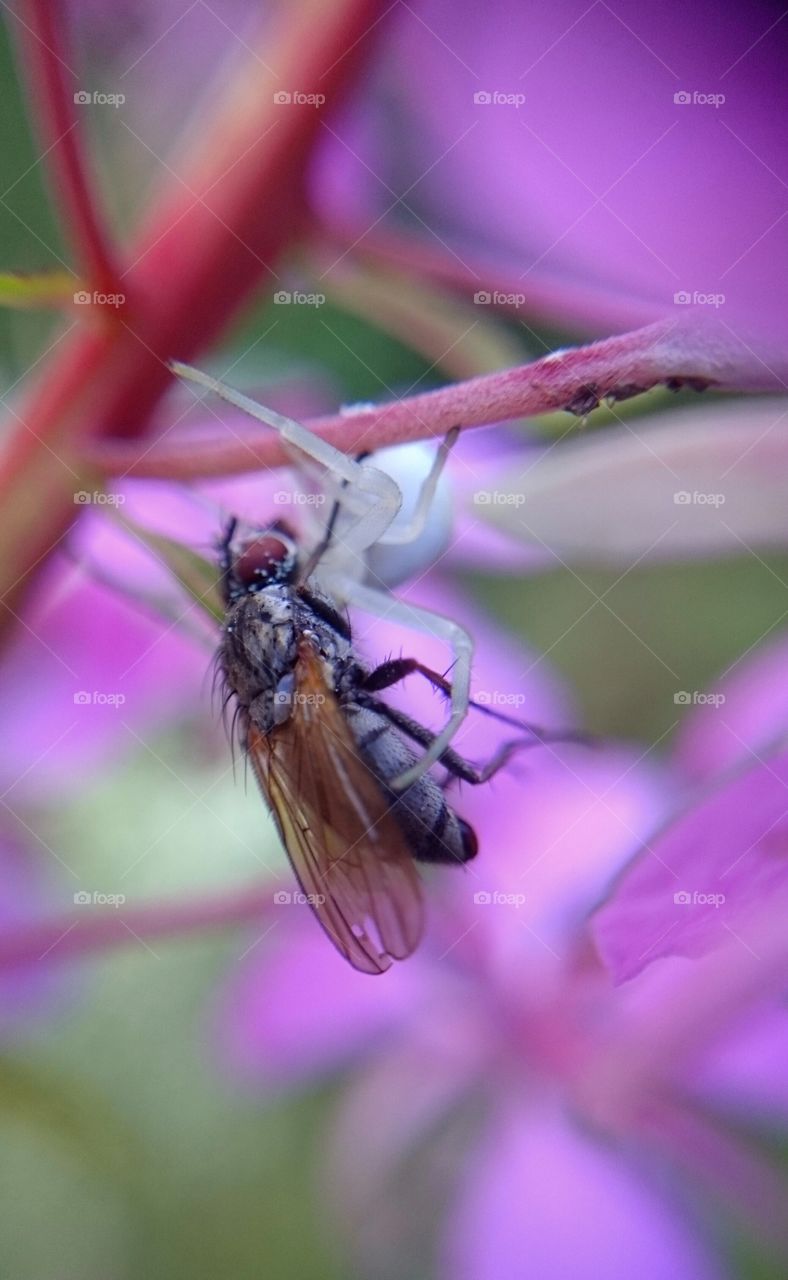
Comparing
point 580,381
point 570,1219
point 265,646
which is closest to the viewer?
point 580,381

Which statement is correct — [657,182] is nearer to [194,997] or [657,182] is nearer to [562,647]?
[562,647]

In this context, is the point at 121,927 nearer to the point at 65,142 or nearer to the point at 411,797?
the point at 411,797

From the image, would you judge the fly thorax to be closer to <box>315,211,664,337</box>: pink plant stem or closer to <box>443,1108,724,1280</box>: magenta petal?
<box>315,211,664,337</box>: pink plant stem

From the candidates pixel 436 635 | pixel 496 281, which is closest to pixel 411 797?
pixel 436 635

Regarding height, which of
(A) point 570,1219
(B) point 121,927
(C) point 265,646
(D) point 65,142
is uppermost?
(D) point 65,142

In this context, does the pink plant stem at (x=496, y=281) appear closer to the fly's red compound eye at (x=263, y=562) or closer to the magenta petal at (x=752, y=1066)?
the fly's red compound eye at (x=263, y=562)

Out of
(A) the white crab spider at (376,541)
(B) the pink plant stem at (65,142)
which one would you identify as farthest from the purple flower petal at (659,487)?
(B) the pink plant stem at (65,142)

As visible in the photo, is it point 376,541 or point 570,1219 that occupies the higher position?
point 376,541
